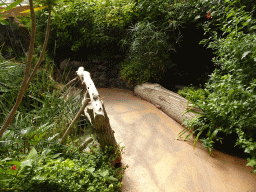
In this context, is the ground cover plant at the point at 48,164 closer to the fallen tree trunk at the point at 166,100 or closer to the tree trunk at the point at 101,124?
the tree trunk at the point at 101,124

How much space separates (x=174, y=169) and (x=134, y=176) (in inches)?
24.5

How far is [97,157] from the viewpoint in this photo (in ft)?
6.87

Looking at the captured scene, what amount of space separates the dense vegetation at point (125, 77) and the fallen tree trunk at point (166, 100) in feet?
0.83

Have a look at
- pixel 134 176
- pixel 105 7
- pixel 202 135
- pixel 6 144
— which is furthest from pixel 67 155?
pixel 105 7

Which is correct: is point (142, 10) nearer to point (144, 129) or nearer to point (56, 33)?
point (56, 33)

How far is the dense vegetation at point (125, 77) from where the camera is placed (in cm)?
160

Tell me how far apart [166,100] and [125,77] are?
5.81 feet

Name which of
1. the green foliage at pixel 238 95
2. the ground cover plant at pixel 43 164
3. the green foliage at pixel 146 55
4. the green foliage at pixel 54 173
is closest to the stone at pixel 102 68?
the green foliage at pixel 146 55

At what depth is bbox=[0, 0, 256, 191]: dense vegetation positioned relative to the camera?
160 centimetres

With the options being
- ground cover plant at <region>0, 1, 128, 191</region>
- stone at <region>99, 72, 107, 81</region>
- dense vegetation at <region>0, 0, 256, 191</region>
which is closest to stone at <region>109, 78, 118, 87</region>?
stone at <region>99, 72, 107, 81</region>

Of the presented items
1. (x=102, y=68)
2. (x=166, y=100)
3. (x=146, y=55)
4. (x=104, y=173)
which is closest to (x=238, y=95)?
(x=166, y=100)

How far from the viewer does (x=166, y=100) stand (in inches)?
162

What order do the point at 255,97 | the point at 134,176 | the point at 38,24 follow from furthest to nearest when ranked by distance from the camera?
the point at 38,24 → the point at 134,176 → the point at 255,97

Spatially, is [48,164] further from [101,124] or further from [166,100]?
[166,100]
